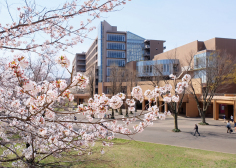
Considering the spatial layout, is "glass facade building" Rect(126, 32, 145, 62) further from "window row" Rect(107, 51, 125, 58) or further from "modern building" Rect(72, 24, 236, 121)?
"window row" Rect(107, 51, 125, 58)

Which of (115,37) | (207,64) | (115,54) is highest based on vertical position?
(115,37)

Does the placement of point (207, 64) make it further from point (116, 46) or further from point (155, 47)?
point (155, 47)

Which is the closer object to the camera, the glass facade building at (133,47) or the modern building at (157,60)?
the modern building at (157,60)

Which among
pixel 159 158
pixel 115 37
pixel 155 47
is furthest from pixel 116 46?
pixel 159 158

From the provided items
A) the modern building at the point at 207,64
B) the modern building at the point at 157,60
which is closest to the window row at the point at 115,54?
the modern building at the point at 157,60

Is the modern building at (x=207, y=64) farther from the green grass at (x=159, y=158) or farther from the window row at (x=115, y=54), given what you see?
the window row at (x=115, y=54)

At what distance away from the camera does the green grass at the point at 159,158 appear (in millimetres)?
9070

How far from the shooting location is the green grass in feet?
29.8

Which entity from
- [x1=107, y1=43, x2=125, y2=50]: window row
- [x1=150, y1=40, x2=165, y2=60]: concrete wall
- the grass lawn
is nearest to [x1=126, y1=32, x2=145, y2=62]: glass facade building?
[x1=150, y1=40, x2=165, y2=60]: concrete wall

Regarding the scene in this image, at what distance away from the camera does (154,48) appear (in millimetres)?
58250

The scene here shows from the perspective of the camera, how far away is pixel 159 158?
32.5ft

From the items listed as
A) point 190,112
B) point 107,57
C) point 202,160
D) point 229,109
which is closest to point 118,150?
point 202,160

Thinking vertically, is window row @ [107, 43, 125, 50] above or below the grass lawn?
above

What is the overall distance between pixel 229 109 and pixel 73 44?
92.8 ft
